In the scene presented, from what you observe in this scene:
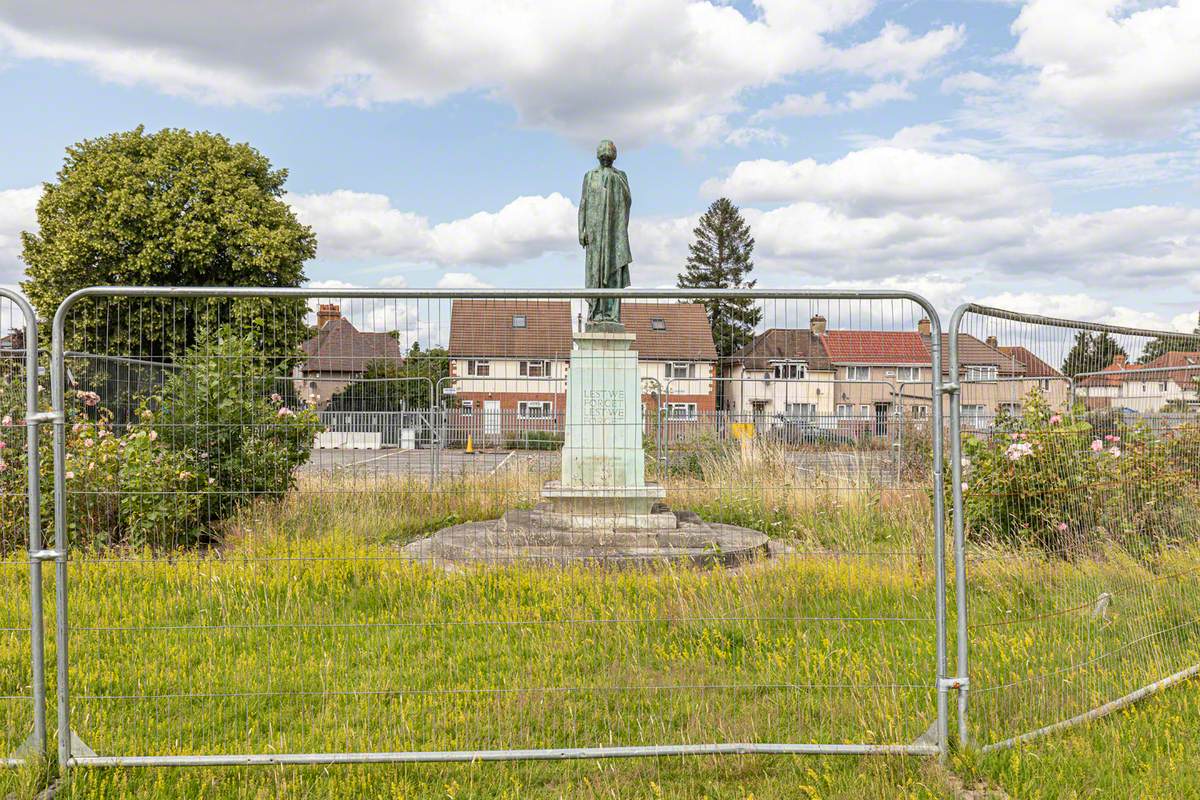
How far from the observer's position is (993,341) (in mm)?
4152

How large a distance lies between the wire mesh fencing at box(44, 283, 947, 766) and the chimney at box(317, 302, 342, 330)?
0.04 meters

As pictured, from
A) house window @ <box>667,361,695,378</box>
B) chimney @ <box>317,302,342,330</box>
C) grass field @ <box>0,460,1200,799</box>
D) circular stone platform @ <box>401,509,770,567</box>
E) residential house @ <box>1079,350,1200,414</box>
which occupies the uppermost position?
chimney @ <box>317,302,342,330</box>

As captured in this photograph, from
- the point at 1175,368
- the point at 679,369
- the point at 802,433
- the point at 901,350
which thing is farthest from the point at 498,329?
the point at 1175,368

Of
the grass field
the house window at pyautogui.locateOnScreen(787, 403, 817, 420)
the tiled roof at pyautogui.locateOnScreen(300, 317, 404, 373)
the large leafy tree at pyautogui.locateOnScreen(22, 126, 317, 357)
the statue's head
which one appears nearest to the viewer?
the grass field

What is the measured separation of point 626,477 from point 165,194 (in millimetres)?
25479

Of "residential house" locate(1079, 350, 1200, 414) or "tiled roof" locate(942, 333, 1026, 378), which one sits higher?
"tiled roof" locate(942, 333, 1026, 378)

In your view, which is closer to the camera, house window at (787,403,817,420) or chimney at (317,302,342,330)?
chimney at (317,302,342,330)

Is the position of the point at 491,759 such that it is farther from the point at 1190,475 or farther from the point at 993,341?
the point at 1190,475

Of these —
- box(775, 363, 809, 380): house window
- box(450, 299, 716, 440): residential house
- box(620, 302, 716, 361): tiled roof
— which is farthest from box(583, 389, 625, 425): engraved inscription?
box(775, 363, 809, 380): house window

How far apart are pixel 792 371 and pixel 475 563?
1.94 m

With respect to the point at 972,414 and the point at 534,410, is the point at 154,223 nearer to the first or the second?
the point at 534,410

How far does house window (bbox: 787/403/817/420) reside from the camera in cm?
451

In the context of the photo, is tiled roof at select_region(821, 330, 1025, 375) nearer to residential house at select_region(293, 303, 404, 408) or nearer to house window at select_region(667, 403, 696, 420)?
house window at select_region(667, 403, 696, 420)

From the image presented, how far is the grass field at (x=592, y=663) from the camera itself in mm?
3645
